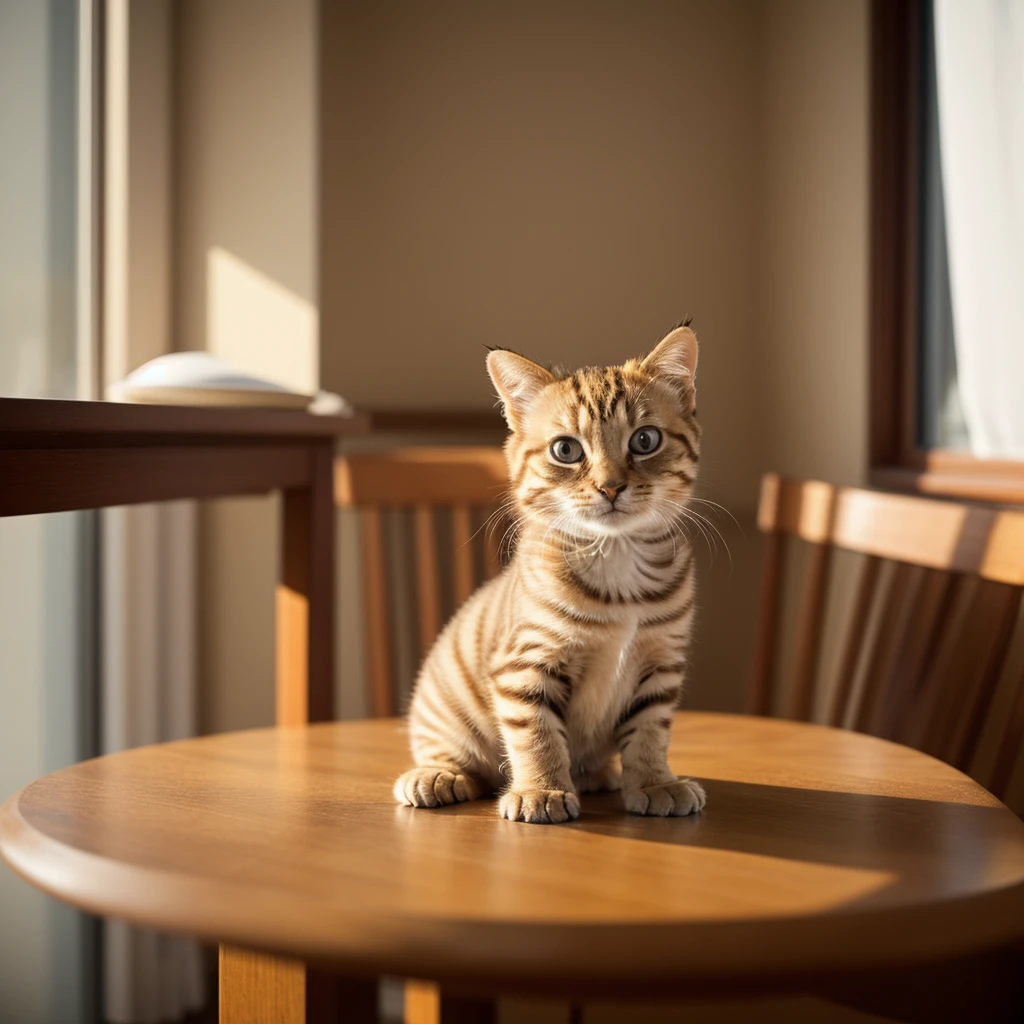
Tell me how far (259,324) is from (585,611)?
4.09 ft

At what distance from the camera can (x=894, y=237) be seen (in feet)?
6.21

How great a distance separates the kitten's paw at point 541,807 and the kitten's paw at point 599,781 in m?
0.12

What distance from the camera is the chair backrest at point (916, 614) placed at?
112cm

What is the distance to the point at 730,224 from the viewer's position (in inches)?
88.9

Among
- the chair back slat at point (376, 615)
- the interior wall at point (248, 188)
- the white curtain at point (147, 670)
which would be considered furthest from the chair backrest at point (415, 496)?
the white curtain at point (147, 670)

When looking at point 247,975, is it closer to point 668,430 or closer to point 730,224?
point 668,430

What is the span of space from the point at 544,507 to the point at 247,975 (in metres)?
0.48

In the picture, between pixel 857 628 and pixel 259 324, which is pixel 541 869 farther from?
pixel 259 324

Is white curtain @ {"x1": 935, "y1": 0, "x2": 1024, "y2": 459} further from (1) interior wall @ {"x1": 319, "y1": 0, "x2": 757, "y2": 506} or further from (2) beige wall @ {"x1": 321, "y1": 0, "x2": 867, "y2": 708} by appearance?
(1) interior wall @ {"x1": 319, "y1": 0, "x2": 757, "y2": 506}

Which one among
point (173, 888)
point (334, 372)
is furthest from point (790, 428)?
point (173, 888)

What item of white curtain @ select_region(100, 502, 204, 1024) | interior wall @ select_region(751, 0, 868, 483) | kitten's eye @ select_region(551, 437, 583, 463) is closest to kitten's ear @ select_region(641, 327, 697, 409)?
kitten's eye @ select_region(551, 437, 583, 463)

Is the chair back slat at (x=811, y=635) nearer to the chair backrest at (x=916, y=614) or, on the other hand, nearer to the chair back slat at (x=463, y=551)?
the chair backrest at (x=916, y=614)

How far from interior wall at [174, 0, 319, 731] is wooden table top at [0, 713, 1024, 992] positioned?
1.08 m

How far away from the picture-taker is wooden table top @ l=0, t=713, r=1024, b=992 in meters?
0.59
